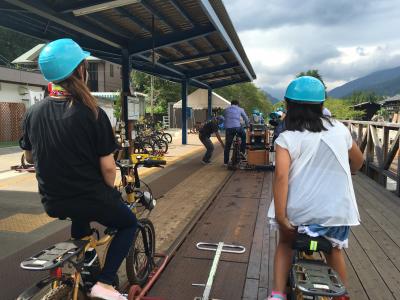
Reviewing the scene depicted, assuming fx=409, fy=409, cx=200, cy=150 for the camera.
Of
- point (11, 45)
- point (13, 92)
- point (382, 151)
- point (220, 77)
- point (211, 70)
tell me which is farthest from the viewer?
point (11, 45)

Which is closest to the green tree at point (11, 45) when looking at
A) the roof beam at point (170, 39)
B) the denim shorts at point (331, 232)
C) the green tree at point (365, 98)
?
the roof beam at point (170, 39)

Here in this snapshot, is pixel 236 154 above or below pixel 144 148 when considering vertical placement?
above

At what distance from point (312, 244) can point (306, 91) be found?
91cm

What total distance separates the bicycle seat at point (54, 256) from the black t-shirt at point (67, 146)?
0.90 ft

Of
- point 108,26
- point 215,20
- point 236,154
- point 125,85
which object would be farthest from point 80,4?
Answer: point 236,154

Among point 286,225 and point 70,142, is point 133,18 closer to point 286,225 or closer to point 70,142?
point 70,142

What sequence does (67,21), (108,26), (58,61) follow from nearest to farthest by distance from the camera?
(58,61) < (67,21) < (108,26)

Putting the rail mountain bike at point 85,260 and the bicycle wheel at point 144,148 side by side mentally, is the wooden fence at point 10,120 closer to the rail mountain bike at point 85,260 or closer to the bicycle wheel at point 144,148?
the bicycle wheel at point 144,148

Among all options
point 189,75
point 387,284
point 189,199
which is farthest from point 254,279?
point 189,75

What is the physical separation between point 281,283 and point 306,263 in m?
0.34

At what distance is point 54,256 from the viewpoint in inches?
87.6

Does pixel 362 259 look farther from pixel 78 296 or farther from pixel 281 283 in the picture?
pixel 78 296

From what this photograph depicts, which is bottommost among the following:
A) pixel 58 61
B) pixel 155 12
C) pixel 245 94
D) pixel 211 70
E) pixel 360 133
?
pixel 360 133

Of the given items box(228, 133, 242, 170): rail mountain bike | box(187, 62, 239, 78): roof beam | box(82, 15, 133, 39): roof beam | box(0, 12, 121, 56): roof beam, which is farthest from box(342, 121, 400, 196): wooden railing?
box(0, 12, 121, 56): roof beam
